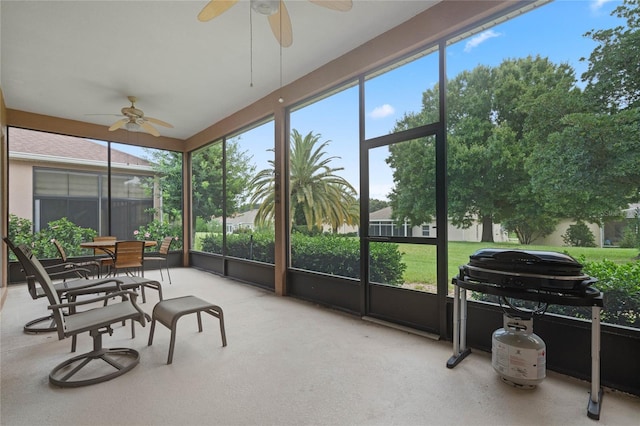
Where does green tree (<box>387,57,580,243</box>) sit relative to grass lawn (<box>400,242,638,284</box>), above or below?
above

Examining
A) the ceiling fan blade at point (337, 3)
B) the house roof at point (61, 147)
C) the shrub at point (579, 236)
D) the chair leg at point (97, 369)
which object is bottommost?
the chair leg at point (97, 369)

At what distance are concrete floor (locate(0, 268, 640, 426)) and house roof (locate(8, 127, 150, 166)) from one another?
421 centimetres

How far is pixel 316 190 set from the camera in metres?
4.55

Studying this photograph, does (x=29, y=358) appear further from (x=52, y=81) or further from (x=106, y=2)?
(x=52, y=81)

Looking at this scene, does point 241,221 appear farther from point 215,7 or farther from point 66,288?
point 215,7

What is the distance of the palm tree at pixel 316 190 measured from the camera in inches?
162

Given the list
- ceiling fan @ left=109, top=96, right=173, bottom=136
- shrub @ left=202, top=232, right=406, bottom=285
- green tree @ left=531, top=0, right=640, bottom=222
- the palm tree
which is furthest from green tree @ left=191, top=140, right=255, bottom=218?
green tree @ left=531, top=0, right=640, bottom=222

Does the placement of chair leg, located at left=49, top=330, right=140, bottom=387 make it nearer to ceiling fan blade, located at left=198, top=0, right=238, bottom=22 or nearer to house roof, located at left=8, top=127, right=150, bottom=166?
ceiling fan blade, located at left=198, top=0, right=238, bottom=22

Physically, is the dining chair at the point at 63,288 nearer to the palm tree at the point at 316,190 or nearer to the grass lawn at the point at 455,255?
the palm tree at the point at 316,190

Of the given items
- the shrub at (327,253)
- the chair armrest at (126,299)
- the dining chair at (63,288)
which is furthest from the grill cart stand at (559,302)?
the dining chair at (63,288)

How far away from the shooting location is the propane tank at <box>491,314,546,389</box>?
2029 mm

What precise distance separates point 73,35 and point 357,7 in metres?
3.12

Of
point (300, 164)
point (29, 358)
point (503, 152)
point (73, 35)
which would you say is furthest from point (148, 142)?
point (503, 152)

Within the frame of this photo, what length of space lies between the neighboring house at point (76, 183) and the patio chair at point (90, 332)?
454cm
